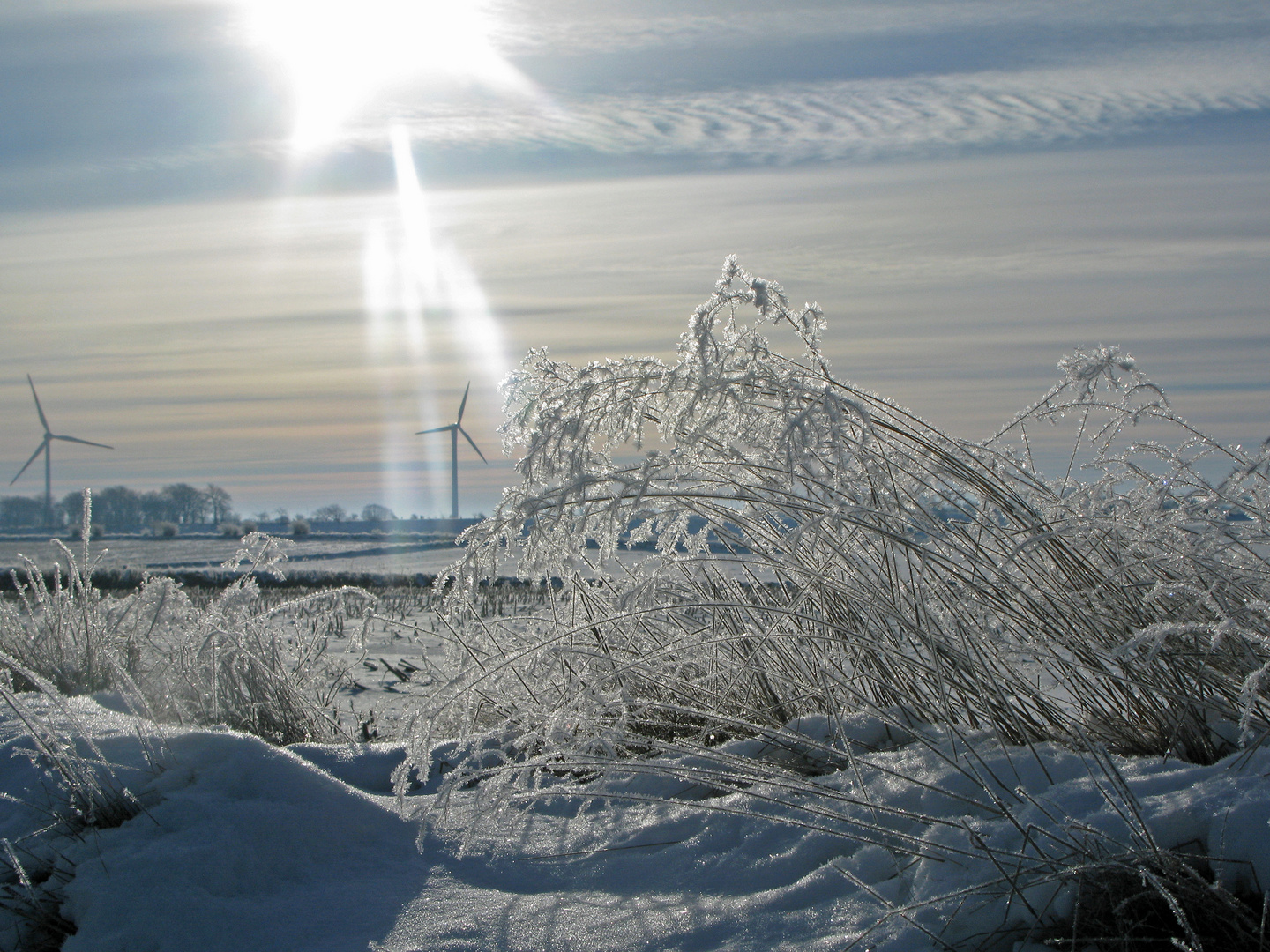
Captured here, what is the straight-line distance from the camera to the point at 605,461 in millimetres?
2574

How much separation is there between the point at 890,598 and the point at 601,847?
1.02 meters

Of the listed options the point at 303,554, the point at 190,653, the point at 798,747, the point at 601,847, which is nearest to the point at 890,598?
the point at 798,747

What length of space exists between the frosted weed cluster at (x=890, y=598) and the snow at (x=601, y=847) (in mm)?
30

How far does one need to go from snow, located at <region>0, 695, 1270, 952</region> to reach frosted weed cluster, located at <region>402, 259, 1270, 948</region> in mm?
30

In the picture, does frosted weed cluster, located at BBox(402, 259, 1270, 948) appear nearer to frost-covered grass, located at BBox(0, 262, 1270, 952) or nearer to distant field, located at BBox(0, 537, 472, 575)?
frost-covered grass, located at BBox(0, 262, 1270, 952)

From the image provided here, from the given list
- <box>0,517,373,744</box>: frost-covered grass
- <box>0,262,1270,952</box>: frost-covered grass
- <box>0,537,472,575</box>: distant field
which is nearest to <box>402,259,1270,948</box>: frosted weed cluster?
<box>0,262,1270,952</box>: frost-covered grass

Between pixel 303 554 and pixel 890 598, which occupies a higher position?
pixel 890 598

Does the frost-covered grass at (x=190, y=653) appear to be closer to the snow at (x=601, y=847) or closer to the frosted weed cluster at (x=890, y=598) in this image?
the snow at (x=601, y=847)

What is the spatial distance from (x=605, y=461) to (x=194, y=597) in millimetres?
10780

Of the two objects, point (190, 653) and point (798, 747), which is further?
point (190, 653)

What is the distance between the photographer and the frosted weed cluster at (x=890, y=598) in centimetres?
198

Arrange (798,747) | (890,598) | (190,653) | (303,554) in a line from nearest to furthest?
(890,598) < (798,747) < (190,653) < (303,554)

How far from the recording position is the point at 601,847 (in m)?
2.43

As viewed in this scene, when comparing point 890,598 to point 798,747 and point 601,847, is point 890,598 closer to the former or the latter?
point 798,747
